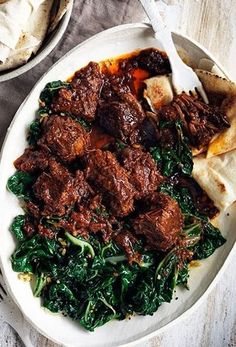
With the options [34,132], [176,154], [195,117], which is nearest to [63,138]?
[34,132]

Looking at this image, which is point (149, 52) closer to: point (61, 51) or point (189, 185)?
point (61, 51)

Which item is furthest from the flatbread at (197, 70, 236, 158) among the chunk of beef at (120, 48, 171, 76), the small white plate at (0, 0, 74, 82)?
the small white plate at (0, 0, 74, 82)

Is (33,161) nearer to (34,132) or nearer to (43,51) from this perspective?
(34,132)

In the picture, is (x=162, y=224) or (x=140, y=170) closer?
(x=162, y=224)

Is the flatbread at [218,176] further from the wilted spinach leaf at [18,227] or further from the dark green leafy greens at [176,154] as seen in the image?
the wilted spinach leaf at [18,227]

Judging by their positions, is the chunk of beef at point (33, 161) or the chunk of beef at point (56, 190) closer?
the chunk of beef at point (56, 190)

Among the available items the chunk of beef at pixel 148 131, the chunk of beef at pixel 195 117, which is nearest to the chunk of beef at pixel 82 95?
the chunk of beef at pixel 148 131

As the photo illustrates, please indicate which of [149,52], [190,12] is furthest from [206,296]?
[190,12]
